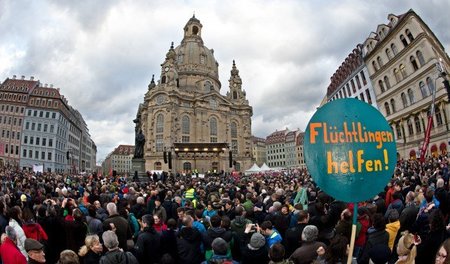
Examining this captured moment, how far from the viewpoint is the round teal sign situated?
127 inches

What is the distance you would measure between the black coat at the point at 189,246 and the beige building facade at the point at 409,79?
27.4 m

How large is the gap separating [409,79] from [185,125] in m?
47.8

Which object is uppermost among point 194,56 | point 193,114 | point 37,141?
point 194,56

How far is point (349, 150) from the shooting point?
334 centimetres

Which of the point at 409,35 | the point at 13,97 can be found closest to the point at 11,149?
the point at 13,97

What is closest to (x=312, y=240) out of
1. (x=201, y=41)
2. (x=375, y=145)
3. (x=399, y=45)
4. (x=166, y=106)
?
(x=375, y=145)

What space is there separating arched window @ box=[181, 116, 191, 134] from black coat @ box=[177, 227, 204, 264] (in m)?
64.3

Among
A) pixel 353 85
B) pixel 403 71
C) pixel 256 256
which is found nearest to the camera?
pixel 256 256

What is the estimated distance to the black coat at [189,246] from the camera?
216 inches

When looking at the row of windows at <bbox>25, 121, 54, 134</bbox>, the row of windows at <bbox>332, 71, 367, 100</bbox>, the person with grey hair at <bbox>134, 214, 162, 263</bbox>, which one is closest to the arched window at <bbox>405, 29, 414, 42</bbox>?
the row of windows at <bbox>332, 71, 367, 100</bbox>

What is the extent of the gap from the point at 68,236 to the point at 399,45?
3698 centimetres

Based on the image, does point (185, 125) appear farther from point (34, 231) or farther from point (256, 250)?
point (256, 250)

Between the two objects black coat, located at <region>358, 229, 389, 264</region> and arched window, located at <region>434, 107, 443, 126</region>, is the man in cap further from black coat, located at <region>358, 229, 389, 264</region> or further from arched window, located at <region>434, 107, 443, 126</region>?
arched window, located at <region>434, 107, 443, 126</region>

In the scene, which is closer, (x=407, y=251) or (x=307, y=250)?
(x=407, y=251)
